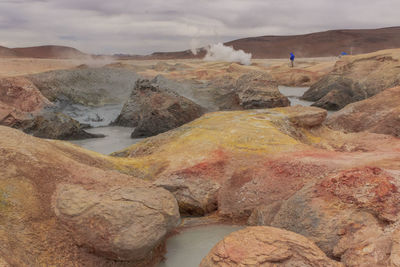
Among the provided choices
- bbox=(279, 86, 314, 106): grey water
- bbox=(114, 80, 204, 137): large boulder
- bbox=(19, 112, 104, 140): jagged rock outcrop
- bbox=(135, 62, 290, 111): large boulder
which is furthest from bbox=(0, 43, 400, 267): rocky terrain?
bbox=(279, 86, 314, 106): grey water

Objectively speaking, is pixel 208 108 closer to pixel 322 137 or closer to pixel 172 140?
pixel 322 137

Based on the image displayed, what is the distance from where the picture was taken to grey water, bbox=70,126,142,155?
11.8 m

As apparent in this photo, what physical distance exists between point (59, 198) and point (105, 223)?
78cm

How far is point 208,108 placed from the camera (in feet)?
53.2

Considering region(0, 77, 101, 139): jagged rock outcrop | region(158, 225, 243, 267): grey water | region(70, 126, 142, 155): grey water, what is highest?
region(0, 77, 101, 139): jagged rock outcrop

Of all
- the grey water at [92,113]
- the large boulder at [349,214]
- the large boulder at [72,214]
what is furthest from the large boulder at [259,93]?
the large boulder at [72,214]

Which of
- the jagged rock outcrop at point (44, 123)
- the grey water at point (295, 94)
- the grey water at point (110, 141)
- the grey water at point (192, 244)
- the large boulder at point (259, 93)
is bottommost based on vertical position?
the grey water at point (192, 244)

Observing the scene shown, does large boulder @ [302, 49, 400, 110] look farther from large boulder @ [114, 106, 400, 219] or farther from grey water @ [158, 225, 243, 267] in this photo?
grey water @ [158, 225, 243, 267]

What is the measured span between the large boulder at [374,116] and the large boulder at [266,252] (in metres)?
8.37

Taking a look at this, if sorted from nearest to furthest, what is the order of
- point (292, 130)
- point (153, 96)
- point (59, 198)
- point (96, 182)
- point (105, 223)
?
point (105, 223), point (59, 198), point (96, 182), point (292, 130), point (153, 96)

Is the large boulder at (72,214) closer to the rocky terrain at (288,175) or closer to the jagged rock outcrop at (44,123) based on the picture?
the rocky terrain at (288,175)

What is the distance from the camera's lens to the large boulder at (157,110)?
44.3 ft

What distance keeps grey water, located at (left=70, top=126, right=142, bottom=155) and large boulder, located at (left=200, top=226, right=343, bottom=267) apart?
7.78m

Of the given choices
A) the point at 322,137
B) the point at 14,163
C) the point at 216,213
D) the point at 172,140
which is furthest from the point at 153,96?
the point at 14,163
